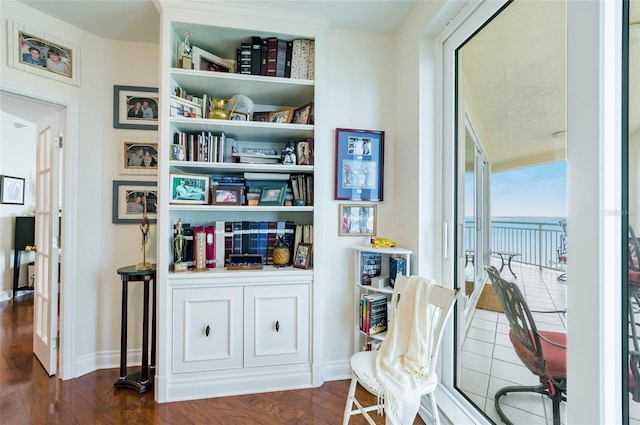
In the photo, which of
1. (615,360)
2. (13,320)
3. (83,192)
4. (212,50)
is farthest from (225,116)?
(13,320)

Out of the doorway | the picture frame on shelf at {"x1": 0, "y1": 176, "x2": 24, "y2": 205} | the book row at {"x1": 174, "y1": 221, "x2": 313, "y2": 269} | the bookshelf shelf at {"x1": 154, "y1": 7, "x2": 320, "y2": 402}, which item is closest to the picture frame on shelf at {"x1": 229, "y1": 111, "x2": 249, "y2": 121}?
the bookshelf shelf at {"x1": 154, "y1": 7, "x2": 320, "y2": 402}

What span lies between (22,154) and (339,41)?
5150mm

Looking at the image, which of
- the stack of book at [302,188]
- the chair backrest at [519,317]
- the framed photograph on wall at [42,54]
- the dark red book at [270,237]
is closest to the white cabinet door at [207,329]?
the dark red book at [270,237]

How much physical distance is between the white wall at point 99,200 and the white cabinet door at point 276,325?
1.03 m

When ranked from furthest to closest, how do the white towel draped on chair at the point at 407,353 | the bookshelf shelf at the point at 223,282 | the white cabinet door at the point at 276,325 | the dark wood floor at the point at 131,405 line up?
the white cabinet door at the point at 276,325, the bookshelf shelf at the point at 223,282, the dark wood floor at the point at 131,405, the white towel draped on chair at the point at 407,353

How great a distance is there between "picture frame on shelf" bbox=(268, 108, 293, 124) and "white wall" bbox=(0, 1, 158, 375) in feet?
3.46

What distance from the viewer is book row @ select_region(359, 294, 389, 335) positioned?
83.9 inches

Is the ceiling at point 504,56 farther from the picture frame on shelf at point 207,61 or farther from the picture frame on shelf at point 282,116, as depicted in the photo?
the picture frame on shelf at point 282,116

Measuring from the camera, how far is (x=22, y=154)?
14.8 ft

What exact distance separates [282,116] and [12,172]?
4636mm

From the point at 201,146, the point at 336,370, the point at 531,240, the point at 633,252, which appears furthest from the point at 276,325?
the point at 633,252

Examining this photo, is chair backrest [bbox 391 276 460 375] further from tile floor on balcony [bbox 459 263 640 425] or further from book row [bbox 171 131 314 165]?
book row [bbox 171 131 314 165]

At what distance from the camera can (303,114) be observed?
2301 mm

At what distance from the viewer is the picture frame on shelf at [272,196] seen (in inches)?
90.2
